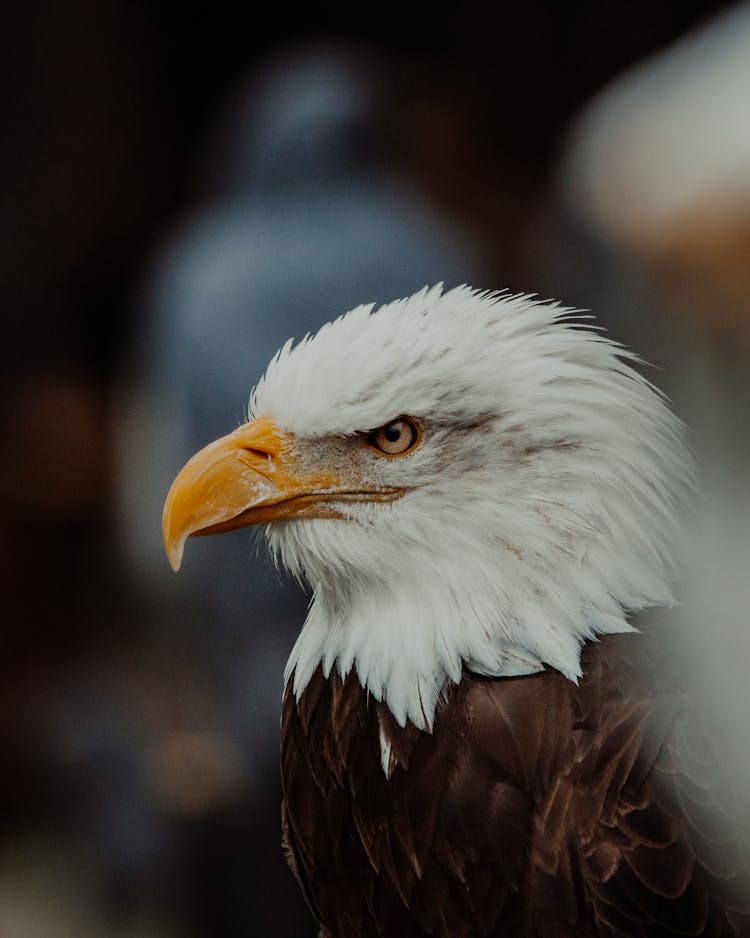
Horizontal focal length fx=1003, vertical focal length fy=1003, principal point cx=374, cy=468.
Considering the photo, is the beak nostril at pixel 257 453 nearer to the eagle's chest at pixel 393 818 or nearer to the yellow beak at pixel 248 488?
the yellow beak at pixel 248 488

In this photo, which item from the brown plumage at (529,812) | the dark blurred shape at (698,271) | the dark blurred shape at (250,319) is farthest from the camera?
the dark blurred shape at (250,319)

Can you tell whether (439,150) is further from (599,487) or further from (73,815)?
(73,815)

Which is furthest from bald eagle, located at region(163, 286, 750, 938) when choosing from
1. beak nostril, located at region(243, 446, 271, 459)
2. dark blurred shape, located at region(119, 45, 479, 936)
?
dark blurred shape, located at region(119, 45, 479, 936)

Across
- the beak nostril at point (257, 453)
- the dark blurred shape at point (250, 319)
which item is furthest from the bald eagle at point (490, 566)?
the dark blurred shape at point (250, 319)

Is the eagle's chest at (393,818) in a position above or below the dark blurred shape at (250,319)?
below

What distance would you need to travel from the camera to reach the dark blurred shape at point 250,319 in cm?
72

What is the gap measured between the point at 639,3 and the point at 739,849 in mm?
487

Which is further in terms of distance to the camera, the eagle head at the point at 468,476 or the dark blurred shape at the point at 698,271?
the eagle head at the point at 468,476

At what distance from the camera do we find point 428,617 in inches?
23.9

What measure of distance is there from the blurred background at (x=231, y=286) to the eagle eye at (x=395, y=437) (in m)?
0.11

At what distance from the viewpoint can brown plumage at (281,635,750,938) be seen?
534 millimetres

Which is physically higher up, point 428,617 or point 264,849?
point 428,617

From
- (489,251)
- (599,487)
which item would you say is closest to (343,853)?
(599,487)

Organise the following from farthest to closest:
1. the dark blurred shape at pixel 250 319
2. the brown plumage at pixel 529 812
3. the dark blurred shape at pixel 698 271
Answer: the dark blurred shape at pixel 250 319, the brown plumage at pixel 529 812, the dark blurred shape at pixel 698 271
